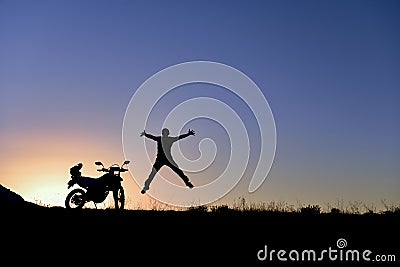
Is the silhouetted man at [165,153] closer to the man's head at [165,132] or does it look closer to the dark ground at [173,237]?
the man's head at [165,132]

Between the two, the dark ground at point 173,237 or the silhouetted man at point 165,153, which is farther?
the silhouetted man at point 165,153

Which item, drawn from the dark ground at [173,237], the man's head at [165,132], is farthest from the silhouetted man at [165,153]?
the dark ground at [173,237]

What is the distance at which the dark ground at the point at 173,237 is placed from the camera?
10734mm

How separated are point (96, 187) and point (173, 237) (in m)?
6.86

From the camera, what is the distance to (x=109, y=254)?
10.8 metres

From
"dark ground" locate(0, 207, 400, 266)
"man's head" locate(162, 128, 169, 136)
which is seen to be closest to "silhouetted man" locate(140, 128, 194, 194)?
"man's head" locate(162, 128, 169, 136)

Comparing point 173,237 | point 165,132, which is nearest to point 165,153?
point 165,132

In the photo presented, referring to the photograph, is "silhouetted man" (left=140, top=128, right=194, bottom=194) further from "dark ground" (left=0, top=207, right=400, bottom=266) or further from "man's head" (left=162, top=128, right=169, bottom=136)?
"dark ground" (left=0, top=207, right=400, bottom=266)

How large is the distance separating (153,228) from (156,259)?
7.90ft

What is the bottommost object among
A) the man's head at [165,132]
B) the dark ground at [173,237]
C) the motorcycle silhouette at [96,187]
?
the dark ground at [173,237]

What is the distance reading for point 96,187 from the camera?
18422 millimetres

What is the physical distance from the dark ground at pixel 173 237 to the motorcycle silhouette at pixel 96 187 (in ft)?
9.06

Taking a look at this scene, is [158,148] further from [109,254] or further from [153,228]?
[109,254]

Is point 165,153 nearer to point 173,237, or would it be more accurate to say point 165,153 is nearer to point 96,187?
point 96,187
